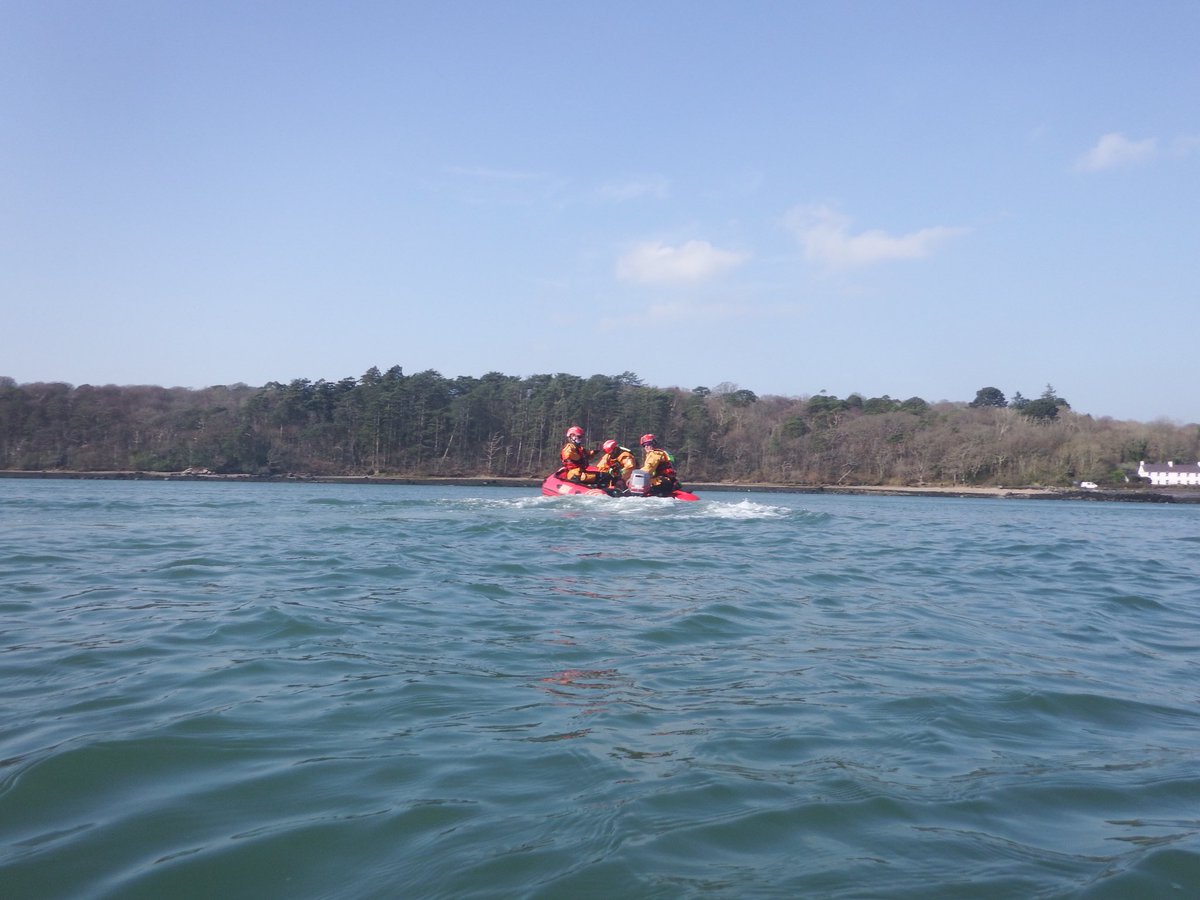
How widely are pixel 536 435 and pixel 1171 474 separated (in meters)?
48.8

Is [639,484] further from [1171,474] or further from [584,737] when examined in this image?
[1171,474]

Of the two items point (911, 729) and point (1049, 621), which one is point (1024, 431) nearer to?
point (1049, 621)

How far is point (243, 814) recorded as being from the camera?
333 cm

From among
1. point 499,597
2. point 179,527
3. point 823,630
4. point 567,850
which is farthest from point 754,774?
point 179,527

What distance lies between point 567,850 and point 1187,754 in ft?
10.9

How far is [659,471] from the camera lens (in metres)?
22.4

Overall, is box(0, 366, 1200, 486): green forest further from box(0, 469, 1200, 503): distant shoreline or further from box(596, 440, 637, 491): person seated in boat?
box(596, 440, 637, 491): person seated in boat

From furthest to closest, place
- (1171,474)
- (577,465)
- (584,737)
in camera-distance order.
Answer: (1171,474), (577,465), (584,737)

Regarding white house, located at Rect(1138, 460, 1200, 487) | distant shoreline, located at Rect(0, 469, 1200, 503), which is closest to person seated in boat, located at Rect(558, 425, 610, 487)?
distant shoreline, located at Rect(0, 469, 1200, 503)

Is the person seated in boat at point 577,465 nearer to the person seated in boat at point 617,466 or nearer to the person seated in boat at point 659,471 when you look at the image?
the person seated in boat at point 617,466

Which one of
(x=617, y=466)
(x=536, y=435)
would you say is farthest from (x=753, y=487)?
(x=617, y=466)

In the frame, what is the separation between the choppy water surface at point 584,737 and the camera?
2.98 metres

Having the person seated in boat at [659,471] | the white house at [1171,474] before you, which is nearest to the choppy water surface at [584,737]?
the person seated in boat at [659,471]

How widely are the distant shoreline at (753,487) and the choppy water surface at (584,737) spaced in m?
47.4
